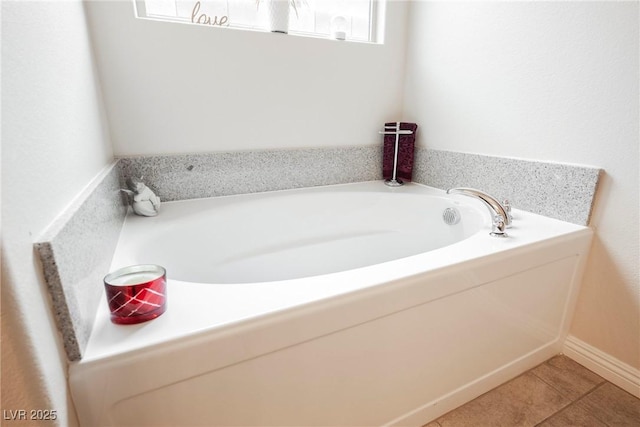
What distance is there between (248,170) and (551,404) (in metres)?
1.43

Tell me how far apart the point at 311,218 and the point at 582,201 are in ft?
3.41

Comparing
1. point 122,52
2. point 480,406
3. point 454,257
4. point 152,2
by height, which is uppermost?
point 152,2

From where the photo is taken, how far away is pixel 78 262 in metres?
0.60

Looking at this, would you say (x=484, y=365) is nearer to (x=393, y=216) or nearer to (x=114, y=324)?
(x=393, y=216)

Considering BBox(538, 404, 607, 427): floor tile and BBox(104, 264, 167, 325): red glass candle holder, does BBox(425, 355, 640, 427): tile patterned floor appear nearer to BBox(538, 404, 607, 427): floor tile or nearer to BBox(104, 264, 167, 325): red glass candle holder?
BBox(538, 404, 607, 427): floor tile

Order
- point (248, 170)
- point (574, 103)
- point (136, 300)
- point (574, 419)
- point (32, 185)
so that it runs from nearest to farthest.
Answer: point (32, 185) → point (136, 300) → point (574, 419) → point (574, 103) → point (248, 170)

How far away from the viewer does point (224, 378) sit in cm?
63

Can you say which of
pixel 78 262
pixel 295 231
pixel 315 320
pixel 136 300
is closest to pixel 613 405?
pixel 315 320

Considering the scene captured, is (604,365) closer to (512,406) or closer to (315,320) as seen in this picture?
(512,406)

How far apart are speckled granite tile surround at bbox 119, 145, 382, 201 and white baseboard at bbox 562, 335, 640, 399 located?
3.81ft

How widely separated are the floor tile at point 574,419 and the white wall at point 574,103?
9.9 inches

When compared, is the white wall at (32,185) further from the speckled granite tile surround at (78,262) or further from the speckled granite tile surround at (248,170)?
the speckled granite tile surround at (248,170)

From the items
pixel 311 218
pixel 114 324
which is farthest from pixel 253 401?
Answer: pixel 311 218

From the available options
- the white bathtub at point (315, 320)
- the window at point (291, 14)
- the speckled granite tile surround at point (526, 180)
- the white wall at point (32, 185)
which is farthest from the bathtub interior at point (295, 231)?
the window at point (291, 14)
